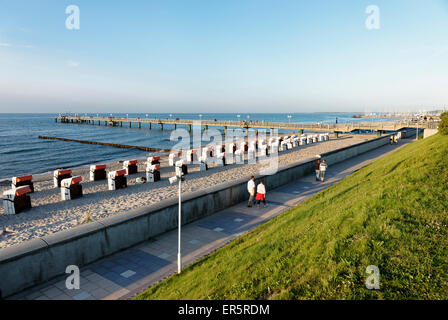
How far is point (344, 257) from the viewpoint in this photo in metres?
4.59

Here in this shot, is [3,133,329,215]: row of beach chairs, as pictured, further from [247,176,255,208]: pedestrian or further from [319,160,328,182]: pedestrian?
[319,160,328,182]: pedestrian

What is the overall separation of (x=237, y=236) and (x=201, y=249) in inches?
54.3

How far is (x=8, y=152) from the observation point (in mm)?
37844

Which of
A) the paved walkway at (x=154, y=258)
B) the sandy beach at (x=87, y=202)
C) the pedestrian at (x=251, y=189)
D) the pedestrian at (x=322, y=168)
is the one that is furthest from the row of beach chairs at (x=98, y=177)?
the pedestrian at (x=322, y=168)

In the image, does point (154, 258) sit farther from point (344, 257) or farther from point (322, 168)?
point (322, 168)

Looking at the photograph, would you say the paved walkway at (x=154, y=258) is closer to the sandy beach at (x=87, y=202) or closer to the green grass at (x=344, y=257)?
the green grass at (x=344, y=257)

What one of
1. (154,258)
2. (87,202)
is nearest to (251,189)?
(154,258)

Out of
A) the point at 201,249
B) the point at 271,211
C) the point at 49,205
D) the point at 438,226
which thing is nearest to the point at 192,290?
the point at 201,249

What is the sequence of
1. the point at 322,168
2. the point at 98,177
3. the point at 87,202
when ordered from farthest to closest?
the point at 98,177 → the point at 322,168 → the point at 87,202

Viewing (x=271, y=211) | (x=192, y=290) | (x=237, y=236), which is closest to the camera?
(x=192, y=290)

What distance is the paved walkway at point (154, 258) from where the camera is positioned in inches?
231

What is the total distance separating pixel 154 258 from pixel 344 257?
5.03 meters

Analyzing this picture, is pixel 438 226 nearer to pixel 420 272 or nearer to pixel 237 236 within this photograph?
pixel 420 272

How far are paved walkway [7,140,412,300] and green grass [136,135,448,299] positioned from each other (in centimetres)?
64
